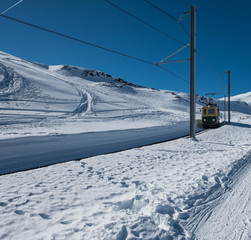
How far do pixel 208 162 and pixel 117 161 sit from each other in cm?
314

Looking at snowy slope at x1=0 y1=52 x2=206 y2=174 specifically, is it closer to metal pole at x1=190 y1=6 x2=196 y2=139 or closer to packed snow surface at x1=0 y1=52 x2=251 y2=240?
packed snow surface at x1=0 y1=52 x2=251 y2=240

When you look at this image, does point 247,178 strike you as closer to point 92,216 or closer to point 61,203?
point 92,216

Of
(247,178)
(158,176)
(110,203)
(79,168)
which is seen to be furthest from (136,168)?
(247,178)

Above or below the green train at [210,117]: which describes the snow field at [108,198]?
below

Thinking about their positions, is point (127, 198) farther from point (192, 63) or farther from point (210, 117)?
point (210, 117)

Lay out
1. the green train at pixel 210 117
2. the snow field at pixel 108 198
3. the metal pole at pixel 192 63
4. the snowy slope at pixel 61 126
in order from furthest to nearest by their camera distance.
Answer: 1. the green train at pixel 210 117
2. the metal pole at pixel 192 63
3. the snowy slope at pixel 61 126
4. the snow field at pixel 108 198

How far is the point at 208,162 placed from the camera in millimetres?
6219

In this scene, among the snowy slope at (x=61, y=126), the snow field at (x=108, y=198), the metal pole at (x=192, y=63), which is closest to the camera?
the snow field at (x=108, y=198)

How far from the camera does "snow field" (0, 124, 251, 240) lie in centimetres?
269

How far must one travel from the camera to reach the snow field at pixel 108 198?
269 centimetres

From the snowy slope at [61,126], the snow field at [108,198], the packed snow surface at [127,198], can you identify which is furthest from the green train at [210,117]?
the snow field at [108,198]

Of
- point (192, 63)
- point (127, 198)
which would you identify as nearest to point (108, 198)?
point (127, 198)

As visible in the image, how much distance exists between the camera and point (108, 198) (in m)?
3.66

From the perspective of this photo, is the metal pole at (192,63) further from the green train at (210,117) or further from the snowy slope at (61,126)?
the green train at (210,117)
